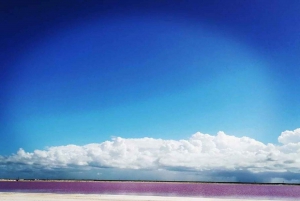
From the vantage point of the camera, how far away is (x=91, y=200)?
41.8 meters

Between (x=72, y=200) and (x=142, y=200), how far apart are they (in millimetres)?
9965

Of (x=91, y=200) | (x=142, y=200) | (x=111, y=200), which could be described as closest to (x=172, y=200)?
(x=142, y=200)

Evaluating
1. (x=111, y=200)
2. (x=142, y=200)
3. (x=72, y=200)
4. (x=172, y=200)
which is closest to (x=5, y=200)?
(x=72, y=200)

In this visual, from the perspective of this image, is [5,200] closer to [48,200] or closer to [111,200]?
[48,200]

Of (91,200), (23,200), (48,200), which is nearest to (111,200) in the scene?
(91,200)

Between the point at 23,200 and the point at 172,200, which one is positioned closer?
the point at 23,200

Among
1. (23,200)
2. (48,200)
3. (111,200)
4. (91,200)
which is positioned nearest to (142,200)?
(111,200)

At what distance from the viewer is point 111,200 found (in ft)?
141

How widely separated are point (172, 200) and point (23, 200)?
69.6 feet

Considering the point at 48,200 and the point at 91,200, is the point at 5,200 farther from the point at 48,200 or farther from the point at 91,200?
the point at 91,200

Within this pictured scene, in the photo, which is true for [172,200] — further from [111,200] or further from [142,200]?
[111,200]

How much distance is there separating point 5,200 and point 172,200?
2370 centimetres

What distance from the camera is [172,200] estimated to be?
45312 mm

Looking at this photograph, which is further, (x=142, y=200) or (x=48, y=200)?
(x=142, y=200)
